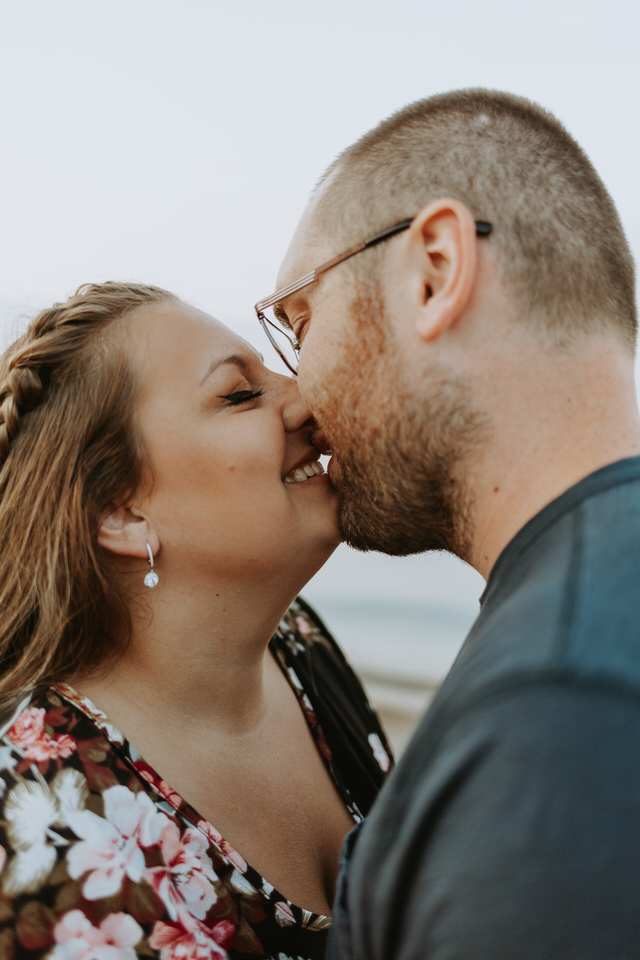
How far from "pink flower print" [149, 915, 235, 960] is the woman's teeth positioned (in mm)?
772

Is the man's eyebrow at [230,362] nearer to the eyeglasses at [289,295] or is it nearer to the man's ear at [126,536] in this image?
the eyeglasses at [289,295]

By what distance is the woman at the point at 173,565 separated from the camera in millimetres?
1388

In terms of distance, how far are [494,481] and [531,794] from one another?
1.78 ft

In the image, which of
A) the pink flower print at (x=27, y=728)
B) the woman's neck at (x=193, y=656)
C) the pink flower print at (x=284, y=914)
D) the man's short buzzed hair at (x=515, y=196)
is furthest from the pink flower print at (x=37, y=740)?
the man's short buzzed hair at (x=515, y=196)

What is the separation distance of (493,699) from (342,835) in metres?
0.91

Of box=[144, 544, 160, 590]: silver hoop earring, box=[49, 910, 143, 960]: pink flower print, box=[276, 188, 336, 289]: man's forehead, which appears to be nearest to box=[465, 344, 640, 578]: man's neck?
box=[276, 188, 336, 289]: man's forehead

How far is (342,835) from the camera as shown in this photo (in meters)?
1.63

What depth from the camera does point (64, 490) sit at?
1514 millimetres

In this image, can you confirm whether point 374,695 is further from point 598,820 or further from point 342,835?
point 598,820

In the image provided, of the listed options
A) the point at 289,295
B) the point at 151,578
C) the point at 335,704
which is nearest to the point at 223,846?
the point at 151,578

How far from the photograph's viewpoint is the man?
0.79 metres

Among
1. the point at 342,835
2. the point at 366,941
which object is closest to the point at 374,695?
the point at 342,835

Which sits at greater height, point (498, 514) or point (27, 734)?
point (498, 514)

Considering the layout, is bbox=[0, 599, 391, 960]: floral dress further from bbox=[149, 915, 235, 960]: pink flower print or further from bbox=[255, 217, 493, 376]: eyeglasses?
bbox=[255, 217, 493, 376]: eyeglasses
